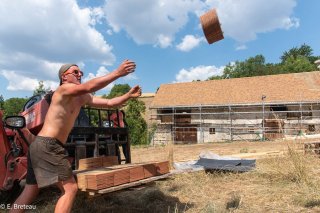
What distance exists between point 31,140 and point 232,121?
2766 cm

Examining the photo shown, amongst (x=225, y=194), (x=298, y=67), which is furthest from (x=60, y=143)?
(x=298, y=67)

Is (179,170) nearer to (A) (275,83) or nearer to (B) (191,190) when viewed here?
(B) (191,190)

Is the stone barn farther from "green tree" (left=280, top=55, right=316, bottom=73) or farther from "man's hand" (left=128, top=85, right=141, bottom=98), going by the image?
"man's hand" (left=128, top=85, right=141, bottom=98)

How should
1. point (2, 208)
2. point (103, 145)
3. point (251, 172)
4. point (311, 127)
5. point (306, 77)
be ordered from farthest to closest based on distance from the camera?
point (306, 77) < point (311, 127) < point (251, 172) < point (103, 145) < point (2, 208)

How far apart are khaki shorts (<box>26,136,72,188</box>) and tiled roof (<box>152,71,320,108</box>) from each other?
84.3ft

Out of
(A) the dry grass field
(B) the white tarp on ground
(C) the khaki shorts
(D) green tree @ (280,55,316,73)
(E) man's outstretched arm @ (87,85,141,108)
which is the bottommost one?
(A) the dry grass field

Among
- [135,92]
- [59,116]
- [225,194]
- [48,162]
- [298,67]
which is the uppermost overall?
[298,67]

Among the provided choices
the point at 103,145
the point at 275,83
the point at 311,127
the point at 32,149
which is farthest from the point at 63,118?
the point at 275,83

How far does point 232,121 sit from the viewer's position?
31516 mm

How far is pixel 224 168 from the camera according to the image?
730cm

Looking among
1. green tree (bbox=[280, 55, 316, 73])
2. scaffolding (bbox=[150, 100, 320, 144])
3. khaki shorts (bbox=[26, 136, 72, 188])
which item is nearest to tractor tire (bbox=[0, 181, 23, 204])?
khaki shorts (bbox=[26, 136, 72, 188])

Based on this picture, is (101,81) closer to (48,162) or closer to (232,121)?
(48,162)

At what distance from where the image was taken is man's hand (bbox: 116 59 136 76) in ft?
11.5

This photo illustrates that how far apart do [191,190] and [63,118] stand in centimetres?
301
